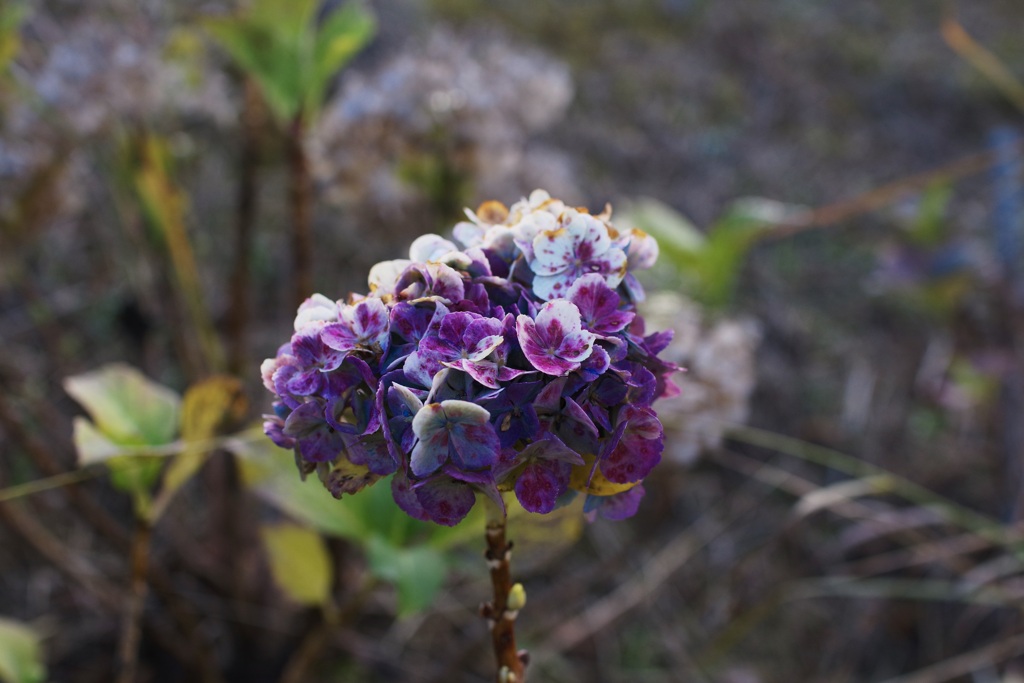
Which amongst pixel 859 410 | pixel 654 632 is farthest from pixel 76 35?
pixel 859 410

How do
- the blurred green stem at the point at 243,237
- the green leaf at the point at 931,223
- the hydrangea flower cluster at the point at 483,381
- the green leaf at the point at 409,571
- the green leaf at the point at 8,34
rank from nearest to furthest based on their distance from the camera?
the hydrangea flower cluster at the point at 483,381 < the green leaf at the point at 409,571 < the green leaf at the point at 8,34 < the blurred green stem at the point at 243,237 < the green leaf at the point at 931,223

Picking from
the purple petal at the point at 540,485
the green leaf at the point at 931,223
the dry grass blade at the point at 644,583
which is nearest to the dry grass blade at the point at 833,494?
the dry grass blade at the point at 644,583

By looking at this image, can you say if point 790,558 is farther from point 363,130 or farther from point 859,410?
point 363,130

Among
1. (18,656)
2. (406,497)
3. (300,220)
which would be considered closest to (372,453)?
(406,497)

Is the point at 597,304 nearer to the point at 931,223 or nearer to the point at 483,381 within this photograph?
the point at 483,381

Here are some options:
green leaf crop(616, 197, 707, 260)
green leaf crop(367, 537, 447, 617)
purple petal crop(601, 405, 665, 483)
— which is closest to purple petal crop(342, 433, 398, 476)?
purple petal crop(601, 405, 665, 483)

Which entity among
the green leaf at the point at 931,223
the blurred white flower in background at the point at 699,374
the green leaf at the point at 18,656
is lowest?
the green leaf at the point at 18,656

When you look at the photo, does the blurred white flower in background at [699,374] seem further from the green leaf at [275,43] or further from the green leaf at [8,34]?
the green leaf at [8,34]
